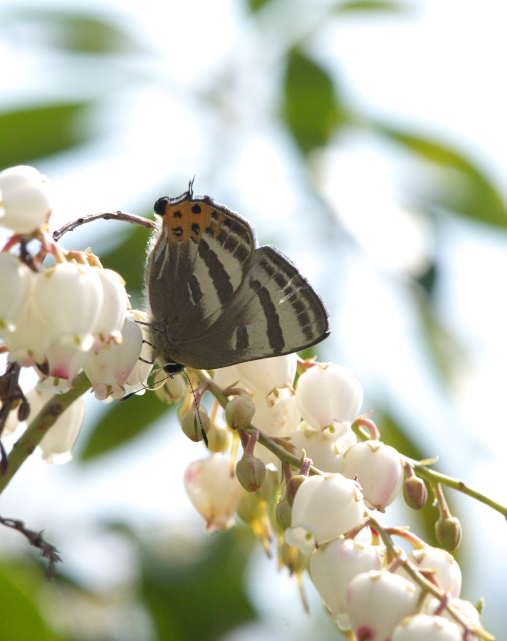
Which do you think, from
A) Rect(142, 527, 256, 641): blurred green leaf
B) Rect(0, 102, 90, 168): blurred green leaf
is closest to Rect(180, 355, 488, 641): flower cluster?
Rect(142, 527, 256, 641): blurred green leaf

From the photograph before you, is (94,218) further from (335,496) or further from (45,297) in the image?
(335,496)

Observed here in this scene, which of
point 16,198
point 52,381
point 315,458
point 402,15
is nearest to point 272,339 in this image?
point 315,458

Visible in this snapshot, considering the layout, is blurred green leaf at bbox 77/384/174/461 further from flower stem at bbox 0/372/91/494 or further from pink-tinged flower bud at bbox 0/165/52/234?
pink-tinged flower bud at bbox 0/165/52/234

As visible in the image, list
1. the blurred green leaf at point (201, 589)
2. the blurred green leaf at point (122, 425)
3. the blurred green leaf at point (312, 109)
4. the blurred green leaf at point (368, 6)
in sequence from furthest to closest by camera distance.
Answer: the blurred green leaf at point (368, 6), the blurred green leaf at point (312, 109), the blurred green leaf at point (122, 425), the blurred green leaf at point (201, 589)

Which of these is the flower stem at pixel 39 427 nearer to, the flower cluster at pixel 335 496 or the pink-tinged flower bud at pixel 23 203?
the flower cluster at pixel 335 496

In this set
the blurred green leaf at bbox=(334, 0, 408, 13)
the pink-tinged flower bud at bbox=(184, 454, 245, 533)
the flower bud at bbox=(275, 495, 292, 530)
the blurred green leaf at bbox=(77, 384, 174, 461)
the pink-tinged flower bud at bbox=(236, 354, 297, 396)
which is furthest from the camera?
the blurred green leaf at bbox=(334, 0, 408, 13)

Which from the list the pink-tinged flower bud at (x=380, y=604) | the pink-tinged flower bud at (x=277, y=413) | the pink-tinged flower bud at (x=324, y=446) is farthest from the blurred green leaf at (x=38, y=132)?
the pink-tinged flower bud at (x=380, y=604)
